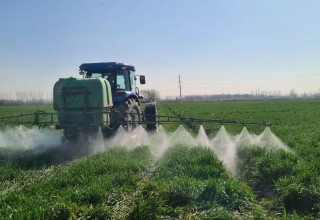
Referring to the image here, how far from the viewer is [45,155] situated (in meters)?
8.88

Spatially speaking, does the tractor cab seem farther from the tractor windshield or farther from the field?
the field

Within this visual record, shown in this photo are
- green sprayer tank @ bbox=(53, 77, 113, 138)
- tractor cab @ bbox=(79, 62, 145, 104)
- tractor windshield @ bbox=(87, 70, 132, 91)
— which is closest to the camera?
green sprayer tank @ bbox=(53, 77, 113, 138)

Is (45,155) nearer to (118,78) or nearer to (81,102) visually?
(81,102)

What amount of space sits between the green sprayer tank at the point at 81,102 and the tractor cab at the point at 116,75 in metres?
1.71

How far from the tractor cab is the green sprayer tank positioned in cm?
171

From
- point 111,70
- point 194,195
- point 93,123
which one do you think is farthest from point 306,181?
point 111,70

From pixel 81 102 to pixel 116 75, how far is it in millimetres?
2579

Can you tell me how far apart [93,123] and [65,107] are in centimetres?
97

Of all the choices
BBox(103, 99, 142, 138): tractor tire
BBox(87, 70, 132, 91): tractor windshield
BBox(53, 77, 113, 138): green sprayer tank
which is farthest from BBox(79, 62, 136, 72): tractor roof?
BBox(53, 77, 113, 138): green sprayer tank

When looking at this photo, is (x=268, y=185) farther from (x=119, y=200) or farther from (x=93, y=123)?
(x=93, y=123)

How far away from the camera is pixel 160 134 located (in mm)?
12266

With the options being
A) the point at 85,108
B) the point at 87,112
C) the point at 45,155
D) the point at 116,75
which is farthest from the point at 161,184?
the point at 116,75

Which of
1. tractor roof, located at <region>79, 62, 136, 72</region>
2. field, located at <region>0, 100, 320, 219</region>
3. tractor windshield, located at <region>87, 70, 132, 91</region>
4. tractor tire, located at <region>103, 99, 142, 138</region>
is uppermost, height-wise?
tractor roof, located at <region>79, 62, 136, 72</region>

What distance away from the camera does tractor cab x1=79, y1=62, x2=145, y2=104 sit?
1151 centimetres
